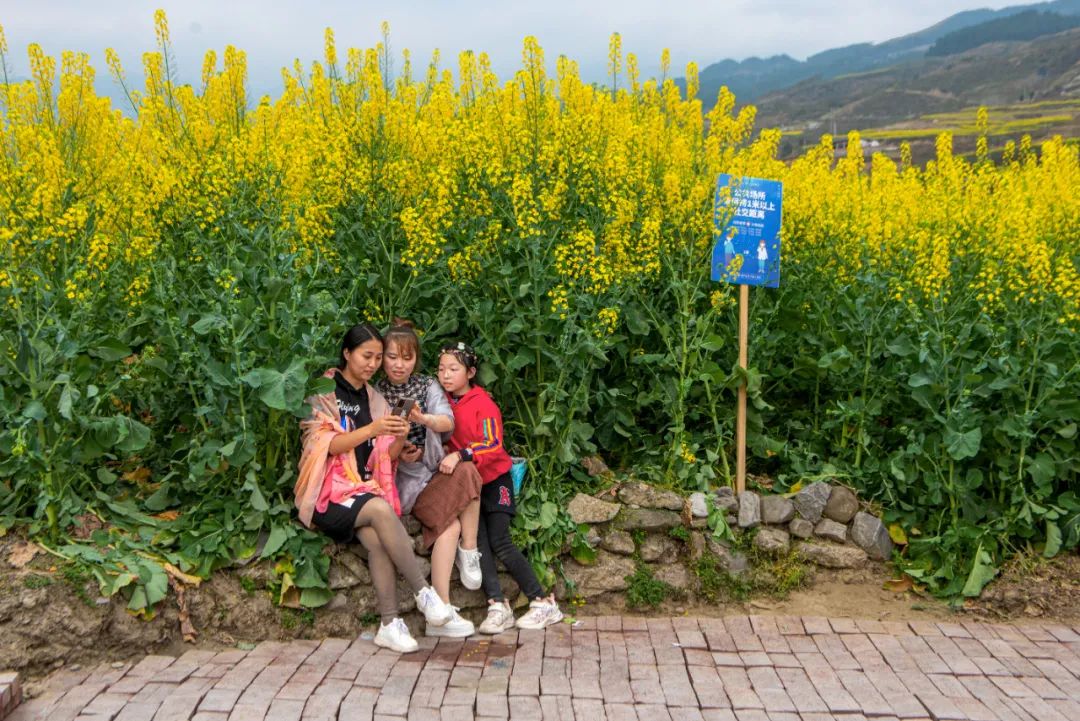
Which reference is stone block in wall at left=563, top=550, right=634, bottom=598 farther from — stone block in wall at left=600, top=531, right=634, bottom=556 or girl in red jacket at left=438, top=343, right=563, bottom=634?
girl in red jacket at left=438, top=343, right=563, bottom=634

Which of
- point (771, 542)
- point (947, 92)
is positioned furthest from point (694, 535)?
point (947, 92)

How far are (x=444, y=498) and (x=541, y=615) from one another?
0.79 meters

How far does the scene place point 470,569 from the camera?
4898mm

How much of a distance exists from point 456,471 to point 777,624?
6.13ft

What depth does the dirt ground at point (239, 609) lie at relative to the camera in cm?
422

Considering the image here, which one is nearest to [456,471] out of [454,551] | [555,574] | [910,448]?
[454,551]

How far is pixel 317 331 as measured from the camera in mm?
4777

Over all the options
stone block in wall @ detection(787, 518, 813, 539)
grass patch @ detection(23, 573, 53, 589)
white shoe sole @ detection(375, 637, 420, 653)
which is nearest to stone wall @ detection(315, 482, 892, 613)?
stone block in wall @ detection(787, 518, 813, 539)

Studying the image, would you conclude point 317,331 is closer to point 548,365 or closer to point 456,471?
point 456,471

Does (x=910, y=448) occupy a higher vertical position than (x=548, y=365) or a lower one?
lower

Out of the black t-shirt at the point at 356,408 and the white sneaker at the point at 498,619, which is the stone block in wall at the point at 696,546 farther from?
the black t-shirt at the point at 356,408

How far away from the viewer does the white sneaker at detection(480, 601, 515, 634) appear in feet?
15.6

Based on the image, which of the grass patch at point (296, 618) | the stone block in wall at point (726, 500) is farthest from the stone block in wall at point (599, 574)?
the grass patch at point (296, 618)

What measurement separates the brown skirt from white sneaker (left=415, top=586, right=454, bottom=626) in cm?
30
